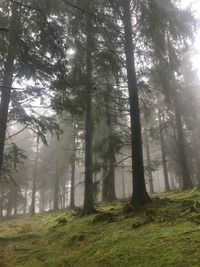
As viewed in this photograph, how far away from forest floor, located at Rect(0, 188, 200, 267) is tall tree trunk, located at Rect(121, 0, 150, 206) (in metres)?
0.67

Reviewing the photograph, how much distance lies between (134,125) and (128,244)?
5.76m

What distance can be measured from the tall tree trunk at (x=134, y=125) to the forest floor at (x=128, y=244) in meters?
0.67

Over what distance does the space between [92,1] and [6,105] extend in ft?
18.9

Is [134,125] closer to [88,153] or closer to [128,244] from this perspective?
[88,153]

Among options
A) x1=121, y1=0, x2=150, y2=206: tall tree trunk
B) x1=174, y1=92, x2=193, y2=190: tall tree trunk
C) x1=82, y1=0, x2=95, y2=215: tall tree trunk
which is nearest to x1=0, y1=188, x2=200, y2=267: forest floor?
x1=121, y1=0, x2=150, y2=206: tall tree trunk

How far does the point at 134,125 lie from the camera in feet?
38.0

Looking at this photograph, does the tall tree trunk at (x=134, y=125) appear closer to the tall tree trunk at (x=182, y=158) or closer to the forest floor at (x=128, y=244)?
the forest floor at (x=128, y=244)

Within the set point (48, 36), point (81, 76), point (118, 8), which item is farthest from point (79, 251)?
point (118, 8)

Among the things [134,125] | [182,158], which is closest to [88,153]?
[134,125]

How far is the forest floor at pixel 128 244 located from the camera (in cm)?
545

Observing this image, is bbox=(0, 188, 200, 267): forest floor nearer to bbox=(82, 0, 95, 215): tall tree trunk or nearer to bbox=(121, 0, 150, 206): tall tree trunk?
bbox=(121, 0, 150, 206): tall tree trunk

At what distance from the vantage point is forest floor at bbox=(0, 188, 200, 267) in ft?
17.9

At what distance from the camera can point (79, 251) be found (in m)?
7.47

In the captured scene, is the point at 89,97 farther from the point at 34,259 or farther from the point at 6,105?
the point at 34,259
